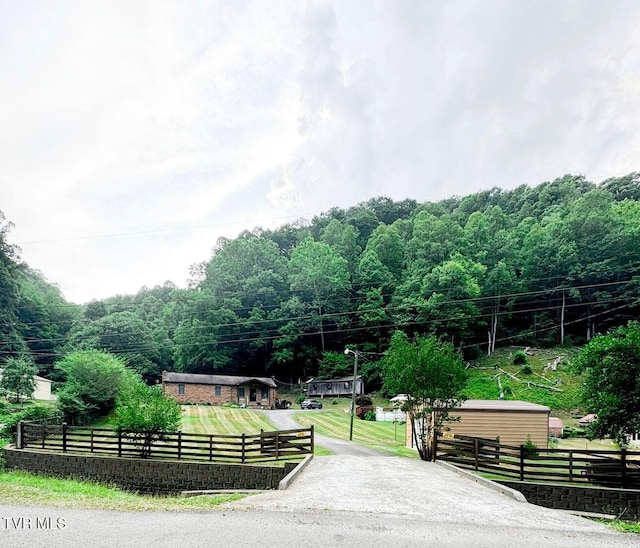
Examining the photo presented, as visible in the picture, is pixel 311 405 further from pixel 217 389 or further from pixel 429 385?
pixel 429 385

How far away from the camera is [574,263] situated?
164 feet

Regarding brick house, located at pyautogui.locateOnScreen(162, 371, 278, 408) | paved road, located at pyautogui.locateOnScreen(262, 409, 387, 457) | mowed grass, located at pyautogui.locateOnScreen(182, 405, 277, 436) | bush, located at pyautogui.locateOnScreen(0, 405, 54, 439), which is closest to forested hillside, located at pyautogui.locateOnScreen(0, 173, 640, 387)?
brick house, located at pyautogui.locateOnScreen(162, 371, 278, 408)

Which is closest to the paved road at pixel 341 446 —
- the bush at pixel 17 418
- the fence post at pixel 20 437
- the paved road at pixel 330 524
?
the paved road at pixel 330 524

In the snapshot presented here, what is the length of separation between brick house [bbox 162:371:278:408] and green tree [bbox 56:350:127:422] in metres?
17.7

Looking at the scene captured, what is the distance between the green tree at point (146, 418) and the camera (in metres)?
15.6

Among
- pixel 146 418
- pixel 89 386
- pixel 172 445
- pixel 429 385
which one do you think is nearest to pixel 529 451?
pixel 429 385

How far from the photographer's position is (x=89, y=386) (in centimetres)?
2525

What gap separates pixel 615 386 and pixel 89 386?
81.7 ft

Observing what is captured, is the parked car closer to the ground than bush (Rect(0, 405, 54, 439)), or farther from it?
closer to the ground

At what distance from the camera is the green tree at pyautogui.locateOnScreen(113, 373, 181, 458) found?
15.6 metres

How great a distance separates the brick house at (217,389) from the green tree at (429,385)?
3158cm

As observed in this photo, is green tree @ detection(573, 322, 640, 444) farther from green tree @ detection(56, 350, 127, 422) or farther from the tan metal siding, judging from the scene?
green tree @ detection(56, 350, 127, 422)

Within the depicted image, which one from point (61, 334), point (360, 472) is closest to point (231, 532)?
point (360, 472)

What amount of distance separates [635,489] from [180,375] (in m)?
40.2
